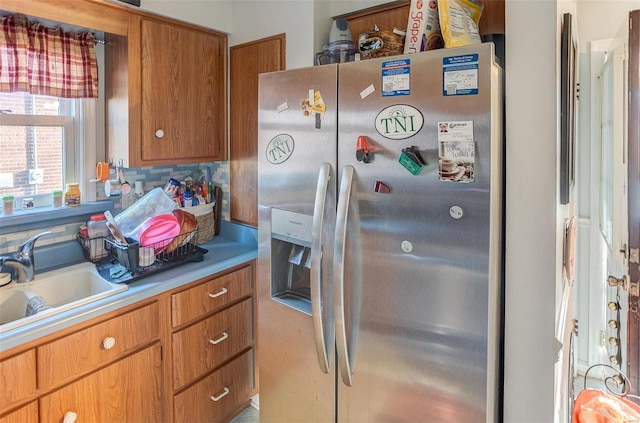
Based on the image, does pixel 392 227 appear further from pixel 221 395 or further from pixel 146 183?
pixel 146 183

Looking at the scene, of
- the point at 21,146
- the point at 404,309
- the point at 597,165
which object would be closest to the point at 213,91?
the point at 21,146

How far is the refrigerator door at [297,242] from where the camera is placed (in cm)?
137

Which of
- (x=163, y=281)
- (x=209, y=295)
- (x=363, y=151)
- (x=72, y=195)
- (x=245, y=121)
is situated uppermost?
(x=245, y=121)

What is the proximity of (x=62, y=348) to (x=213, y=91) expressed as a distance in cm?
144

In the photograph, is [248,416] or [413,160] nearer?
[413,160]

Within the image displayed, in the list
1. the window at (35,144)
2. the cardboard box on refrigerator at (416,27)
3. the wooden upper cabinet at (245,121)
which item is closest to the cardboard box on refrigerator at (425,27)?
the cardboard box on refrigerator at (416,27)

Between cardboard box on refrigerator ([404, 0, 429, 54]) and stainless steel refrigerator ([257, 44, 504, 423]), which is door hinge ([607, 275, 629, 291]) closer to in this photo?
stainless steel refrigerator ([257, 44, 504, 423])

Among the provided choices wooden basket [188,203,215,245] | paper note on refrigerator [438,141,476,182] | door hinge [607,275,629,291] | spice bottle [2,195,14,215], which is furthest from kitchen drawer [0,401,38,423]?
door hinge [607,275,629,291]

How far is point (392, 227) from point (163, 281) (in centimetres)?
106

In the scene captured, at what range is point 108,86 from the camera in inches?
79.4

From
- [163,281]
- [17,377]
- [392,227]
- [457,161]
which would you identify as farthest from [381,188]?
[17,377]

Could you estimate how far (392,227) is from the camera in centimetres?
123

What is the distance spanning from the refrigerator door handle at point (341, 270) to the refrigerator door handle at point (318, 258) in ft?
0.21

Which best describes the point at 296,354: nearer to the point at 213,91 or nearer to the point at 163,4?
the point at 213,91
